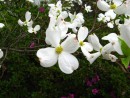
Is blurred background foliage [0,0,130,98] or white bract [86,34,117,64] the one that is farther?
blurred background foliage [0,0,130,98]

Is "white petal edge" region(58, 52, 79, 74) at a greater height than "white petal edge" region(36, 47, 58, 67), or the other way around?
"white petal edge" region(36, 47, 58, 67)

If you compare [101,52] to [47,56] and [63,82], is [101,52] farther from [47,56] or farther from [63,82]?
[63,82]

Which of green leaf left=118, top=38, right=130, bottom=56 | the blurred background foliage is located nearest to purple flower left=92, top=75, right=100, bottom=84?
the blurred background foliage

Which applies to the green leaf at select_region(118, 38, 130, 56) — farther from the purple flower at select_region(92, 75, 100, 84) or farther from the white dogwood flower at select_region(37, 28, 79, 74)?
the purple flower at select_region(92, 75, 100, 84)

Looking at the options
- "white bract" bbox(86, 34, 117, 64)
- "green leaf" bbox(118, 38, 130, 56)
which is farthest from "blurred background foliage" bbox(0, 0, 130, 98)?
"green leaf" bbox(118, 38, 130, 56)

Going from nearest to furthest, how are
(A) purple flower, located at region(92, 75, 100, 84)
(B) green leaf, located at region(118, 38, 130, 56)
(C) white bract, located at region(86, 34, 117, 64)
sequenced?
(B) green leaf, located at region(118, 38, 130, 56)
(C) white bract, located at region(86, 34, 117, 64)
(A) purple flower, located at region(92, 75, 100, 84)

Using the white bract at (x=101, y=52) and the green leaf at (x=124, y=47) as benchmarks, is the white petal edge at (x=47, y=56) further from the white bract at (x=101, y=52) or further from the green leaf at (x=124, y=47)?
the green leaf at (x=124, y=47)

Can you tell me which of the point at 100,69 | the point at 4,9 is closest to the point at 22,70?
the point at 100,69

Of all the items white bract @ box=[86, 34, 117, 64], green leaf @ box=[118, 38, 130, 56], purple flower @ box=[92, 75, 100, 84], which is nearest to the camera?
green leaf @ box=[118, 38, 130, 56]

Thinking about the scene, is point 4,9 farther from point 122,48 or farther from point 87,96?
point 122,48

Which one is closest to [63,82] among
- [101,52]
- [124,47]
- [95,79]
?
[95,79]

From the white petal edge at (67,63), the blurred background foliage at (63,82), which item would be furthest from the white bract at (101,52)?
the blurred background foliage at (63,82)

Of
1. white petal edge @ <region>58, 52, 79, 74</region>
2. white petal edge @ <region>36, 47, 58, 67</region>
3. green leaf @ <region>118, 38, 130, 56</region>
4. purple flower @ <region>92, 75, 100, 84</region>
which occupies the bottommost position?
purple flower @ <region>92, 75, 100, 84</region>
